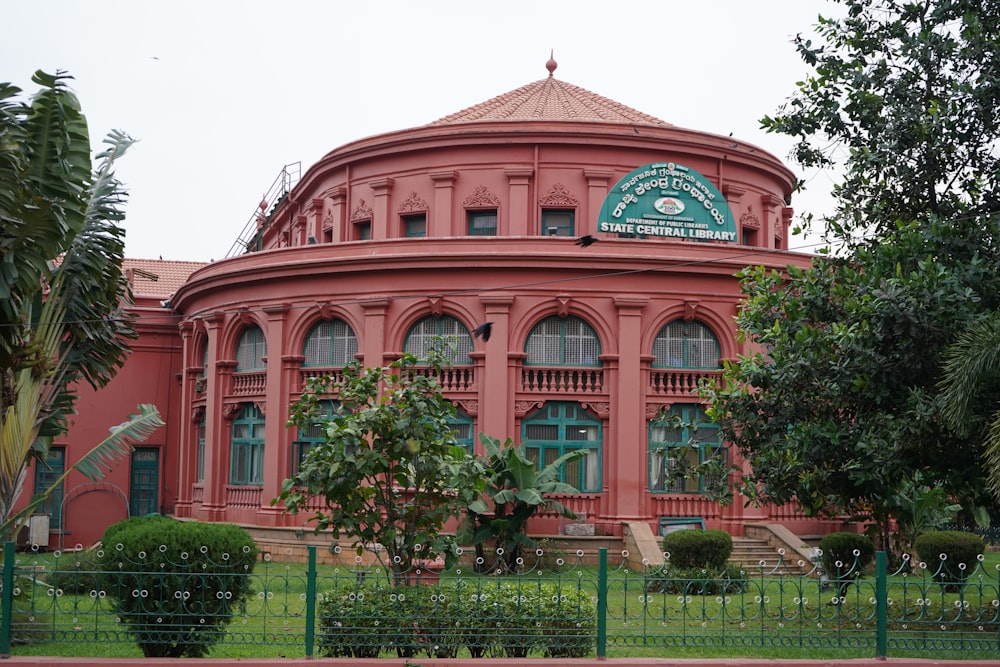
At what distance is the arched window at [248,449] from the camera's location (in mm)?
27000

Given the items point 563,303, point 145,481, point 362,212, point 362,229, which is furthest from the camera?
point 145,481

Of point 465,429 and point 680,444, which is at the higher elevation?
point 465,429

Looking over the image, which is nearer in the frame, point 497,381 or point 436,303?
point 497,381

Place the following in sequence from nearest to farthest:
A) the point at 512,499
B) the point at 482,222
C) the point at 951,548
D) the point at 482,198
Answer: the point at 951,548, the point at 512,499, the point at 482,198, the point at 482,222

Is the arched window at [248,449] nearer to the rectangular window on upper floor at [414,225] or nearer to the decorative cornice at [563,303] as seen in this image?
the rectangular window on upper floor at [414,225]

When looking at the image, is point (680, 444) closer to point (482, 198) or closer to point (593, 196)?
point (593, 196)

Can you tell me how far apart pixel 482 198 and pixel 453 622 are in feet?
62.2

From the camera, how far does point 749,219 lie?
31.0 meters

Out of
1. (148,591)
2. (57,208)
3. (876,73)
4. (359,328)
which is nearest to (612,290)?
(359,328)

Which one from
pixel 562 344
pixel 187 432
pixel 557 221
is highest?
pixel 557 221

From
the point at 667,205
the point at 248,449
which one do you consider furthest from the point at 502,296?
the point at 248,449

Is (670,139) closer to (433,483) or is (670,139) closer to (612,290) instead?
(612,290)

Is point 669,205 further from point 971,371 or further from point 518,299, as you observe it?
point 971,371

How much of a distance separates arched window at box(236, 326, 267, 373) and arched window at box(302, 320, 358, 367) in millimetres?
1377
